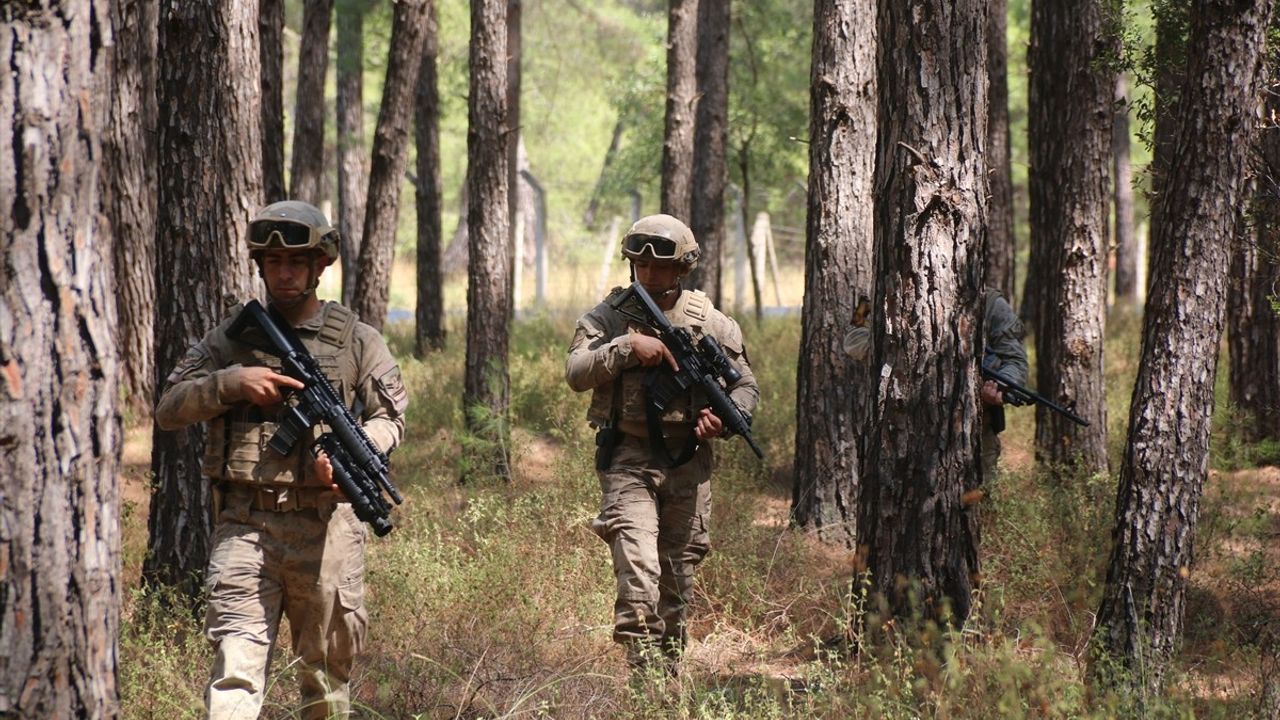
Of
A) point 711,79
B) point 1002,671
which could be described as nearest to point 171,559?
point 1002,671

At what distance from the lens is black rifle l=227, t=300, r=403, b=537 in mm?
4242

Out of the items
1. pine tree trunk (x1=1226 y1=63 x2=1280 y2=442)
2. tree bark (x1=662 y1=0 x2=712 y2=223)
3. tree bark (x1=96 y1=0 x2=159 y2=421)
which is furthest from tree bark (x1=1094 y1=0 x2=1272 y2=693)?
tree bark (x1=662 y1=0 x2=712 y2=223)

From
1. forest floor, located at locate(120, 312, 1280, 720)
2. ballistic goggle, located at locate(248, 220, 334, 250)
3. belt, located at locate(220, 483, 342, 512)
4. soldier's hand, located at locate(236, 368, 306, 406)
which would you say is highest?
ballistic goggle, located at locate(248, 220, 334, 250)

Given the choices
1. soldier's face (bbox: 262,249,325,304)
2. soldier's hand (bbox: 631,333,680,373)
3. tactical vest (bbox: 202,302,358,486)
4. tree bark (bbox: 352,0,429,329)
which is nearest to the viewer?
tactical vest (bbox: 202,302,358,486)

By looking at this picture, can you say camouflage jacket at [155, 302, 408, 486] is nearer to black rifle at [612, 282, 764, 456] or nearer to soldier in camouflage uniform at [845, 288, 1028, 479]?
black rifle at [612, 282, 764, 456]

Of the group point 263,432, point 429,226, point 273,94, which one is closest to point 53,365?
point 263,432

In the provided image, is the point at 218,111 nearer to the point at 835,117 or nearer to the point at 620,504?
the point at 620,504

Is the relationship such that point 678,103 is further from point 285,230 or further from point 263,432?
point 263,432

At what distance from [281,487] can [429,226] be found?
11.3 metres

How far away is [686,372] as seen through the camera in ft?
18.2

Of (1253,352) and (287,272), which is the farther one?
(1253,352)

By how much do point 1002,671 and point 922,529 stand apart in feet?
3.92

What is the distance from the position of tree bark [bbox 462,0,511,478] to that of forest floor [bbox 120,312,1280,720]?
0.75 m

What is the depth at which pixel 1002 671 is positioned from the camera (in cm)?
415
